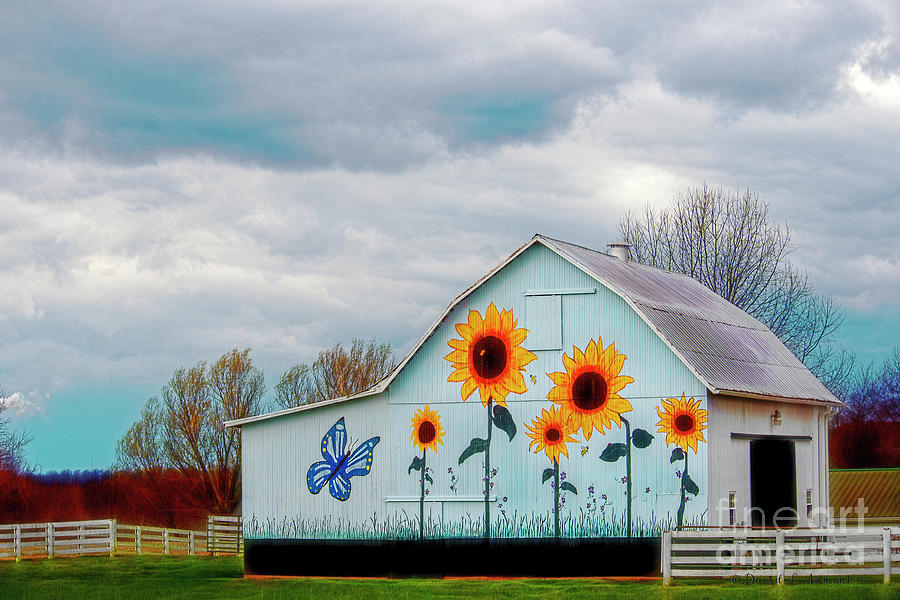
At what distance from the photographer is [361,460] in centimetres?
2942

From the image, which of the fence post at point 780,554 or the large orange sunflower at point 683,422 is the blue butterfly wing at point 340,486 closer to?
the large orange sunflower at point 683,422

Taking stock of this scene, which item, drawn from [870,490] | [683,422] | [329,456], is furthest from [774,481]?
[870,490]

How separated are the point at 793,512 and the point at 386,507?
32.3 ft

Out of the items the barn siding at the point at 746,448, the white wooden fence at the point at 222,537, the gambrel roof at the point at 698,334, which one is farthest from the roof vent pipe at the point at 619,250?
the white wooden fence at the point at 222,537

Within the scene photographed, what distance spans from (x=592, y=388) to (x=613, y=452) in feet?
4.71

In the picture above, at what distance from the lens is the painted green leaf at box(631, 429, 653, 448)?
1059 inches

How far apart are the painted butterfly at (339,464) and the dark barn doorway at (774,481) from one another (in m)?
9.13

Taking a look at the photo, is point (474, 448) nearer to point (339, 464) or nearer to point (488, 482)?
point (488, 482)

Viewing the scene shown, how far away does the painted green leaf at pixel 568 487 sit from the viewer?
27.5 metres

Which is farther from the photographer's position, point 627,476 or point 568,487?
point 568,487

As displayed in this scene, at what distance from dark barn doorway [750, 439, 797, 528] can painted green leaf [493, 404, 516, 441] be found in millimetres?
6201

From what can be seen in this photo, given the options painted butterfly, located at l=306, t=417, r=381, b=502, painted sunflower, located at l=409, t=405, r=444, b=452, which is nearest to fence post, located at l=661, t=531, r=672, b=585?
painted sunflower, located at l=409, t=405, r=444, b=452

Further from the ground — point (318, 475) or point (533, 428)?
point (533, 428)

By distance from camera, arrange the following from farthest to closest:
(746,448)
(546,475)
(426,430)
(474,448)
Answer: (426,430), (474,448), (746,448), (546,475)
